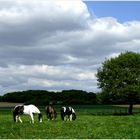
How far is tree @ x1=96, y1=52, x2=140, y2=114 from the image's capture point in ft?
293

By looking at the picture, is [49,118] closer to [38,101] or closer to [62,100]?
[38,101]

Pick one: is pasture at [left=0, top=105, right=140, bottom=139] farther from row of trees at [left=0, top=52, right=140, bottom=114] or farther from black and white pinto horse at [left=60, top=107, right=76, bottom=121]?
row of trees at [left=0, top=52, right=140, bottom=114]

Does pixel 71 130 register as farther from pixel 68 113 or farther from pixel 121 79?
pixel 121 79

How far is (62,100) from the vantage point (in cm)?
14150

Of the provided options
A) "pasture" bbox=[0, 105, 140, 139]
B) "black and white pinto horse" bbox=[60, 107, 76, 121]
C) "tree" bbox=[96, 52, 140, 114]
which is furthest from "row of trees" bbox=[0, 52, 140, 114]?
"pasture" bbox=[0, 105, 140, 139]

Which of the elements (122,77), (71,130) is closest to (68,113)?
(71,130)

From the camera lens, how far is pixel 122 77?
89625mm

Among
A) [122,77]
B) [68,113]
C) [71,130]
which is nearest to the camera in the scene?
[71,130]

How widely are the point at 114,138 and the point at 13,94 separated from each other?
123752 millimetres

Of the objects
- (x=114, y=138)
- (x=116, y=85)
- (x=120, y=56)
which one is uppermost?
(x=120, y=56)

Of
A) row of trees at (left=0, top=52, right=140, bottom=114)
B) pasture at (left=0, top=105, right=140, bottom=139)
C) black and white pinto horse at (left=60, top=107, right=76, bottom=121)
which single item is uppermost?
row of trees at (left=0, top=52, right=140, bottom=114)

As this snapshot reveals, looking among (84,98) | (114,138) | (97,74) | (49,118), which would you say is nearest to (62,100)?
(84,98)

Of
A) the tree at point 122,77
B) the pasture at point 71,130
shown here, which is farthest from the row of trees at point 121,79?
the pasture at point 71,130

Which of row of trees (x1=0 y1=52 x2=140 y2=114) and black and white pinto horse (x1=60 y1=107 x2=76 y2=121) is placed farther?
row of trees (x1=0 y1=52 x2=140 y2=114)
